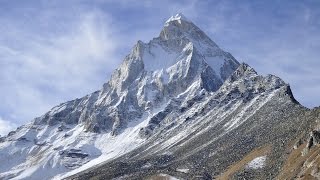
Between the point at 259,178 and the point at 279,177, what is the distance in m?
13.2

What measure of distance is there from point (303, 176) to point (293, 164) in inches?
821

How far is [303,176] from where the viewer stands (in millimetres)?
160500

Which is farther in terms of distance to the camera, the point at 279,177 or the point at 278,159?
the point at 278,159

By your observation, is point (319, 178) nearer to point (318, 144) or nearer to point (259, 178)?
point (318, 144)

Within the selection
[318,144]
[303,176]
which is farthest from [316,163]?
[318,144]

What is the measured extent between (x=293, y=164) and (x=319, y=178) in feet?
99.2

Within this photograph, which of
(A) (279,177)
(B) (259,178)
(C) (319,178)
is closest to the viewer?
(C) (319,178)

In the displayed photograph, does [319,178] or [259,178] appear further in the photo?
[259,178]

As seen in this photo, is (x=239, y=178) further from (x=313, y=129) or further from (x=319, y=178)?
(x=319, y=178)

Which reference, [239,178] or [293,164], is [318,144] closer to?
[293,164]

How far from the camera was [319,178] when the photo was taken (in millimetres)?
151000

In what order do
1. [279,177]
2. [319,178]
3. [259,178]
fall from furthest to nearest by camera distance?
1. [259,178]
2. [279,177]
3. [319,178]

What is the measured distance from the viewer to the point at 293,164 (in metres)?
181

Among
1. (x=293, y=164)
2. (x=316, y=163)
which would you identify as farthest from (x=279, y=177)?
(x=316, y=163)
